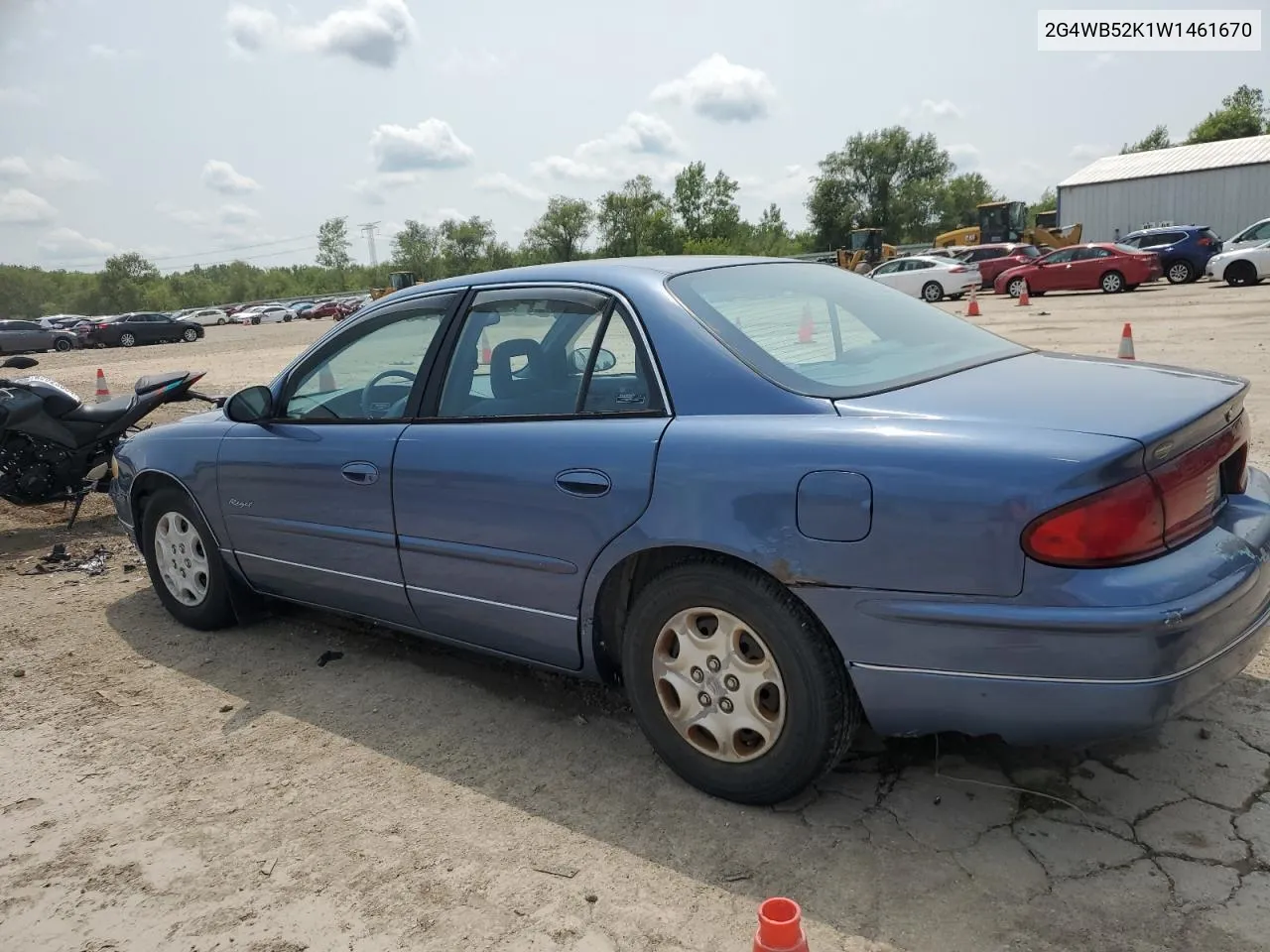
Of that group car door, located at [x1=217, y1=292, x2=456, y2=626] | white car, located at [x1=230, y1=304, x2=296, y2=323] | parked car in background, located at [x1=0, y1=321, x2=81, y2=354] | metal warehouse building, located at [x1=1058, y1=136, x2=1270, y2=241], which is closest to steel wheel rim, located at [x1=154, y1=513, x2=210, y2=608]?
car door, located at [x1=217, y1=292, x2=456, y2=626]

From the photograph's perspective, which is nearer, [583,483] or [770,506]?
[770,506]

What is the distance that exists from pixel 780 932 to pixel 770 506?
3.62ft

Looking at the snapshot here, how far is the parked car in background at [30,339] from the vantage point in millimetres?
35562

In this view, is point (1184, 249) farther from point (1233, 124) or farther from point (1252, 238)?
point (1233, 124)

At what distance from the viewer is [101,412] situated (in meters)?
7.09

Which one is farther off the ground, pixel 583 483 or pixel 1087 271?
pixel 583 483

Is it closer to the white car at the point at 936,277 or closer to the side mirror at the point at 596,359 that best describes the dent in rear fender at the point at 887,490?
the side mirror at the point at 596,359

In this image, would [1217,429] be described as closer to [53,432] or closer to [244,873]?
[244,873]

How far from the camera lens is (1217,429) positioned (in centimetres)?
263

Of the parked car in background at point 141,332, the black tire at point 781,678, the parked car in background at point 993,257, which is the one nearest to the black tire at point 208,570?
the black tire at point 781,678

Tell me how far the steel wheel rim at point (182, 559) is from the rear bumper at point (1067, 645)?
10.8 feet

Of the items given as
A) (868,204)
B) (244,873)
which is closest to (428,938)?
(244,873)

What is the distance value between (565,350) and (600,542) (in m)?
0.73

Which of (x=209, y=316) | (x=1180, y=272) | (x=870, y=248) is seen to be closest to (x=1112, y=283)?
(x=1180, y=272)
